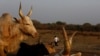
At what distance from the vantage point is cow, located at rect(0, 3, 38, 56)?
13.6m

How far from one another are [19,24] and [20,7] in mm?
802

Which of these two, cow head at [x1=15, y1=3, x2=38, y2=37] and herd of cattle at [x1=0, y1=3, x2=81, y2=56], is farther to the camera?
cow head at [x1=15, y1=3, x2=38, y2=37]

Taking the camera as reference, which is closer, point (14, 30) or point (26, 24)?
point (26, 24)

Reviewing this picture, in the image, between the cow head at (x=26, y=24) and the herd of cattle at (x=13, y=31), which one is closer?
the herd of cattle at (x=13, y=31)

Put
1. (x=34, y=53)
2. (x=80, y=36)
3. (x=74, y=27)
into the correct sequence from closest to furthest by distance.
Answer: (x=34, y=53), (x=80, y=36), (x=74, y=27)

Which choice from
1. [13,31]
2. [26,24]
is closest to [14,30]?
[13,31]

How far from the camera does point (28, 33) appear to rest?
14156 mm

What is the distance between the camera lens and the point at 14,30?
14.0m

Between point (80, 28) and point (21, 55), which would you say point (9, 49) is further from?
point (80, 28)

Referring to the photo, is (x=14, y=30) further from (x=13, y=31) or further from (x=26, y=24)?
(x=26, y=24)

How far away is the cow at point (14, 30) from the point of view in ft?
44.6

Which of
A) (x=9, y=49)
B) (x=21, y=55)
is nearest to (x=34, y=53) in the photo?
(x=21, y=55)

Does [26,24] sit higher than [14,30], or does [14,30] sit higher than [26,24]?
[26,24]

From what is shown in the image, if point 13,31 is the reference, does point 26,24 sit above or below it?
above
